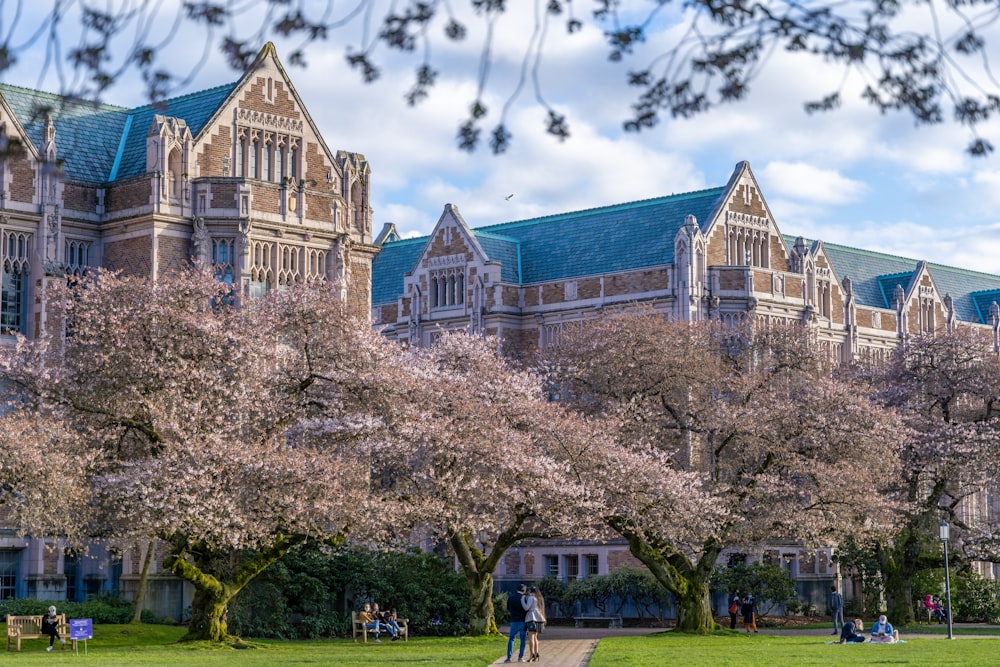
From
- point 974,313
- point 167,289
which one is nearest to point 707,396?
point 167,289

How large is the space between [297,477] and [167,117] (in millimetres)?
20665

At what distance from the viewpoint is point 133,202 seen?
5312 cm

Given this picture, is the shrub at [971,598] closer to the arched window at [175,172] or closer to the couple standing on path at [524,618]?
the arched window at [175,172]

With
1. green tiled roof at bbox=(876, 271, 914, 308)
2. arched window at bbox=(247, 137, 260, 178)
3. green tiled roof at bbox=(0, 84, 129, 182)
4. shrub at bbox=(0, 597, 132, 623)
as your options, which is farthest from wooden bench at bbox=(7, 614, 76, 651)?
green tiled roof at bbox=(876, 271, 914, 308)

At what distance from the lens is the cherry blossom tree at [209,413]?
37219 mm

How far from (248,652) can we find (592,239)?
4287 centimetres

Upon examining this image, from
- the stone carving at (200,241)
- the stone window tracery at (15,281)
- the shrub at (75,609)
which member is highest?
the stone carving at (200,241)

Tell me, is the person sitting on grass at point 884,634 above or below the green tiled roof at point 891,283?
below

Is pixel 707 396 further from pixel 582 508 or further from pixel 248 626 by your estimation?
pixel 248 626

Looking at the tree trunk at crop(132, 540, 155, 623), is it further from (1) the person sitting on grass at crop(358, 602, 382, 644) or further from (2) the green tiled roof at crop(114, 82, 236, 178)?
(2) the green tiled roof at crop(114, 82, 236, 178)

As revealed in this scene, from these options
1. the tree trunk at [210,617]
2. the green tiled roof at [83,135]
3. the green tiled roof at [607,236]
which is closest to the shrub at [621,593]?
the green tiled roof at [607,236]

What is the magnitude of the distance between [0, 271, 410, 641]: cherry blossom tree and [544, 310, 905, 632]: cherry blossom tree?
7878 mm

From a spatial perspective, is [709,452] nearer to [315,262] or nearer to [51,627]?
[315,262]

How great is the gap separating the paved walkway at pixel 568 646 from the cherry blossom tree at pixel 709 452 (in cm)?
328
